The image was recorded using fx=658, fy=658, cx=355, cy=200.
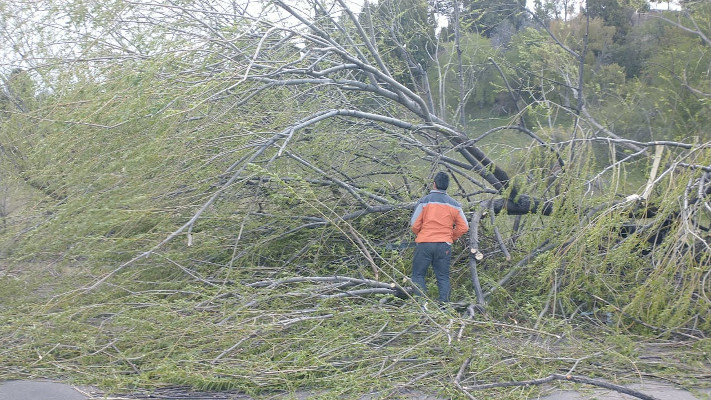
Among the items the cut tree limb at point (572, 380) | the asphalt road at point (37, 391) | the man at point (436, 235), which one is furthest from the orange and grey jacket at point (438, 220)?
the asphalt road at point (37, 391)

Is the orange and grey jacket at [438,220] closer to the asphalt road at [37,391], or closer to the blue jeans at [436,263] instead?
the blue jeans at [436,263]

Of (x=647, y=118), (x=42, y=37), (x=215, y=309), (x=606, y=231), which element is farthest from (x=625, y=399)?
(x=647, y=118)

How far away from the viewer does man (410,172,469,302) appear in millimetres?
6750

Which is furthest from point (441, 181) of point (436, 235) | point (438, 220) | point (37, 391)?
point (37, 391)

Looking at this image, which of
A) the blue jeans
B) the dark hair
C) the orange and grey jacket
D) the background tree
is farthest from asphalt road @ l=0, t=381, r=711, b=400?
the dark hair

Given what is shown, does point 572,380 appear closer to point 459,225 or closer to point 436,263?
point 436,263

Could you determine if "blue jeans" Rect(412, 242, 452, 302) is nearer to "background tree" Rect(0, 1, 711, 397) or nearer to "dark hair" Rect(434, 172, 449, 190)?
"background tree" Rect(0, 1, 711, 397)

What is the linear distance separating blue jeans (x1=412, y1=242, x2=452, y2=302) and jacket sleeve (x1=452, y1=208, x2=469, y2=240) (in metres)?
0.16

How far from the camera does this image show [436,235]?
674cm

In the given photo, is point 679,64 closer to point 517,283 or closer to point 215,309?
point 517,283

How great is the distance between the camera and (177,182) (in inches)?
244

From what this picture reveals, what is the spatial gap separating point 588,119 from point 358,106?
9.67 feet

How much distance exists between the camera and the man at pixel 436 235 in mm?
6750

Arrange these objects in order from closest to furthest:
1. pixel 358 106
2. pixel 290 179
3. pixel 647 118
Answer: pixel 290 179 → pixel 358 106 → pixel 647 118
